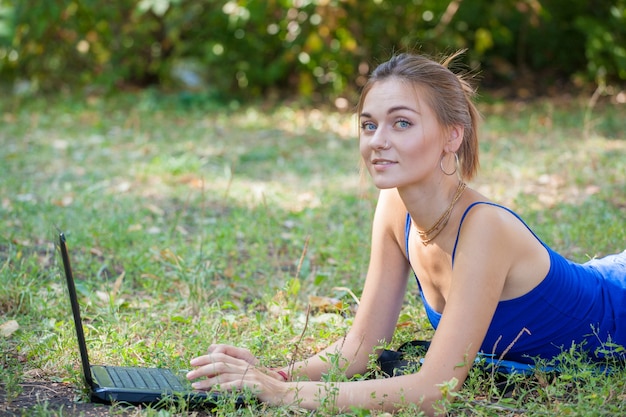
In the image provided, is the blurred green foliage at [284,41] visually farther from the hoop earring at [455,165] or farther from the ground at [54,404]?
the ground at [54,404]

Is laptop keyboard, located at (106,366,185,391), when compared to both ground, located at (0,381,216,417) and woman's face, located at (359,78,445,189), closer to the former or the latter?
ground, located at (0,381,216,417)

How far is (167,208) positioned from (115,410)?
2741mm

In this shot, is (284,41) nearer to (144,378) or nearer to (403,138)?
(403,138)

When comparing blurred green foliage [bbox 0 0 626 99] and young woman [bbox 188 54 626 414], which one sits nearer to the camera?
young woman [bbox 188 54 626 414]

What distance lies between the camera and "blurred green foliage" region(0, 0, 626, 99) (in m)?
8.29

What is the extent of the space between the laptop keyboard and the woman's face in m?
0.92

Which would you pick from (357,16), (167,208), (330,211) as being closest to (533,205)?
(330,211)

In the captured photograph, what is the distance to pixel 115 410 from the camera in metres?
2.46

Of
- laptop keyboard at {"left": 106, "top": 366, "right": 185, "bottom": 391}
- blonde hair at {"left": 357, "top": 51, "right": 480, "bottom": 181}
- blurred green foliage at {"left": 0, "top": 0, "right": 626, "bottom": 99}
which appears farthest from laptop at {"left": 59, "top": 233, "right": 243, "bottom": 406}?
blurred green foliage at {"left": 0, "top": 0, "right": 626, "bottom": 99}

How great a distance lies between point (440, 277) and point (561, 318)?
417 millimetres

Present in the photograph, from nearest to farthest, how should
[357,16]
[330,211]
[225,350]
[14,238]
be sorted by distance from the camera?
[225,350] → [14,238] → [330,211] → [357,16]

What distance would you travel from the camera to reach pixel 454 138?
2629 millimetres

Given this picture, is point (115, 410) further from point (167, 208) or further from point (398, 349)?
point (167, 208)

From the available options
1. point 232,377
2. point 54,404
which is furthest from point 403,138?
point 54,404
